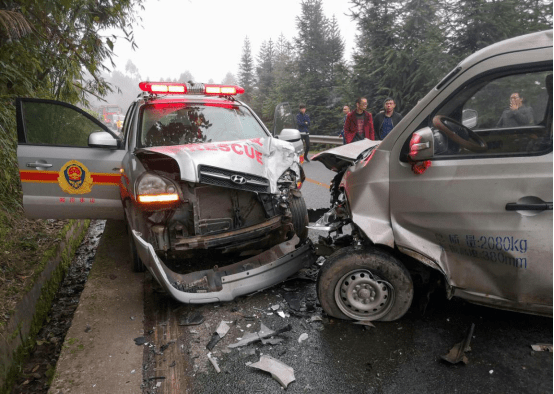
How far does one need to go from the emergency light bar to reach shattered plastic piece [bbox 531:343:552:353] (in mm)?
4188

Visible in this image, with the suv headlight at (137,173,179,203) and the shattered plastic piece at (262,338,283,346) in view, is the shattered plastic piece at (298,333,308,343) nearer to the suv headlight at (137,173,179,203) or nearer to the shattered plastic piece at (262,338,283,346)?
the shattered plastic piece at (262,338,283,346)

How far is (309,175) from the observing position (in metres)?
9.89

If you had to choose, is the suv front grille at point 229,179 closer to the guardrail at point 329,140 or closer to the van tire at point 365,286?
the van tire at point 365,286

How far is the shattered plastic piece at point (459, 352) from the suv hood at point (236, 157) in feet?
6.11

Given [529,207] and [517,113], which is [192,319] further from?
[517,113]

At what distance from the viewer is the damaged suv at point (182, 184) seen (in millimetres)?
3240

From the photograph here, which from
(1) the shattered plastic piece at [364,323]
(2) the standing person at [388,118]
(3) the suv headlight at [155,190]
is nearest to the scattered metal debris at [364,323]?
(1) the shattered plastic piece at [364,323]

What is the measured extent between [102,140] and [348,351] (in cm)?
314

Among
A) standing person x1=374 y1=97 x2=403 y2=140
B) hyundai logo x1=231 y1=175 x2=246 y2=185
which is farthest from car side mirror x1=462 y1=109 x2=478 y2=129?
standing person x1=374 y1=97 x2=403 y2=140

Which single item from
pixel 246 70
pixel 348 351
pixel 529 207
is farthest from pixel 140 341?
pixel 246 70

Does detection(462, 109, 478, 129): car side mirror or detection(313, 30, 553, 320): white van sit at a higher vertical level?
detection(462, 109, 478, 129): car side mirror

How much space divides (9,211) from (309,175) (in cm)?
649

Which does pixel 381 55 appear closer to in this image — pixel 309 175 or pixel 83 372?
pixel 309 175

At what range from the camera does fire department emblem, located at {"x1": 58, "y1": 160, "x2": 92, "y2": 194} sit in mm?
4168
